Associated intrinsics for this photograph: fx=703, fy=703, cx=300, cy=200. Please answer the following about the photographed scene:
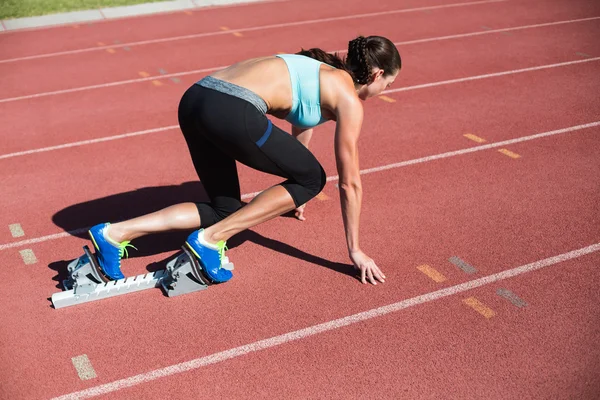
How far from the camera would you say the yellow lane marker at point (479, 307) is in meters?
3.93

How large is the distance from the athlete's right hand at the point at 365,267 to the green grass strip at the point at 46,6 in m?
10.6

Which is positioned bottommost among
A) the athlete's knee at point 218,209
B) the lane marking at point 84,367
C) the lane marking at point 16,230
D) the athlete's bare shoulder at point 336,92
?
the lane marking at point 84,367

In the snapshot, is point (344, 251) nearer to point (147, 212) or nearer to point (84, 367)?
point (147, 212)

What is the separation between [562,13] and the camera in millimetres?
11875

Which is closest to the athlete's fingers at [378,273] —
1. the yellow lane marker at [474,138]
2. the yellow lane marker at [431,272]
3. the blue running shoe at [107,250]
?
the yellow lane marker at [431,272]

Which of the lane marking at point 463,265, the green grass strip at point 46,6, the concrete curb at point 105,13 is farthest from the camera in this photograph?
the green grass strip at point 46,6

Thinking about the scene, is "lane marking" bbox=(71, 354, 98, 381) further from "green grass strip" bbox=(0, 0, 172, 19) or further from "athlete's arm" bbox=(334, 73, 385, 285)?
"green grass strip" bbox=(0, 0, 172, 19)

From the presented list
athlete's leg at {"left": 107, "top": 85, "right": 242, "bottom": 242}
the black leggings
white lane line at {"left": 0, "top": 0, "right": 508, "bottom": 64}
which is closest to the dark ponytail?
the black leggings

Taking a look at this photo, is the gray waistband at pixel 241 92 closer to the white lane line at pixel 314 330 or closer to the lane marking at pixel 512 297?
the white lane line at pixel 314 330

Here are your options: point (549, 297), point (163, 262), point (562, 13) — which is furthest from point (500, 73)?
point (163, 262)

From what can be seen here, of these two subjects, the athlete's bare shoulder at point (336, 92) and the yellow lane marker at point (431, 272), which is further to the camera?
the yellow lane marker at point (431, 272)

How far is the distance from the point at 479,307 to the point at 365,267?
682mm

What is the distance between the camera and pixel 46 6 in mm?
13094

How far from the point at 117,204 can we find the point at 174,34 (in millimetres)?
6530
